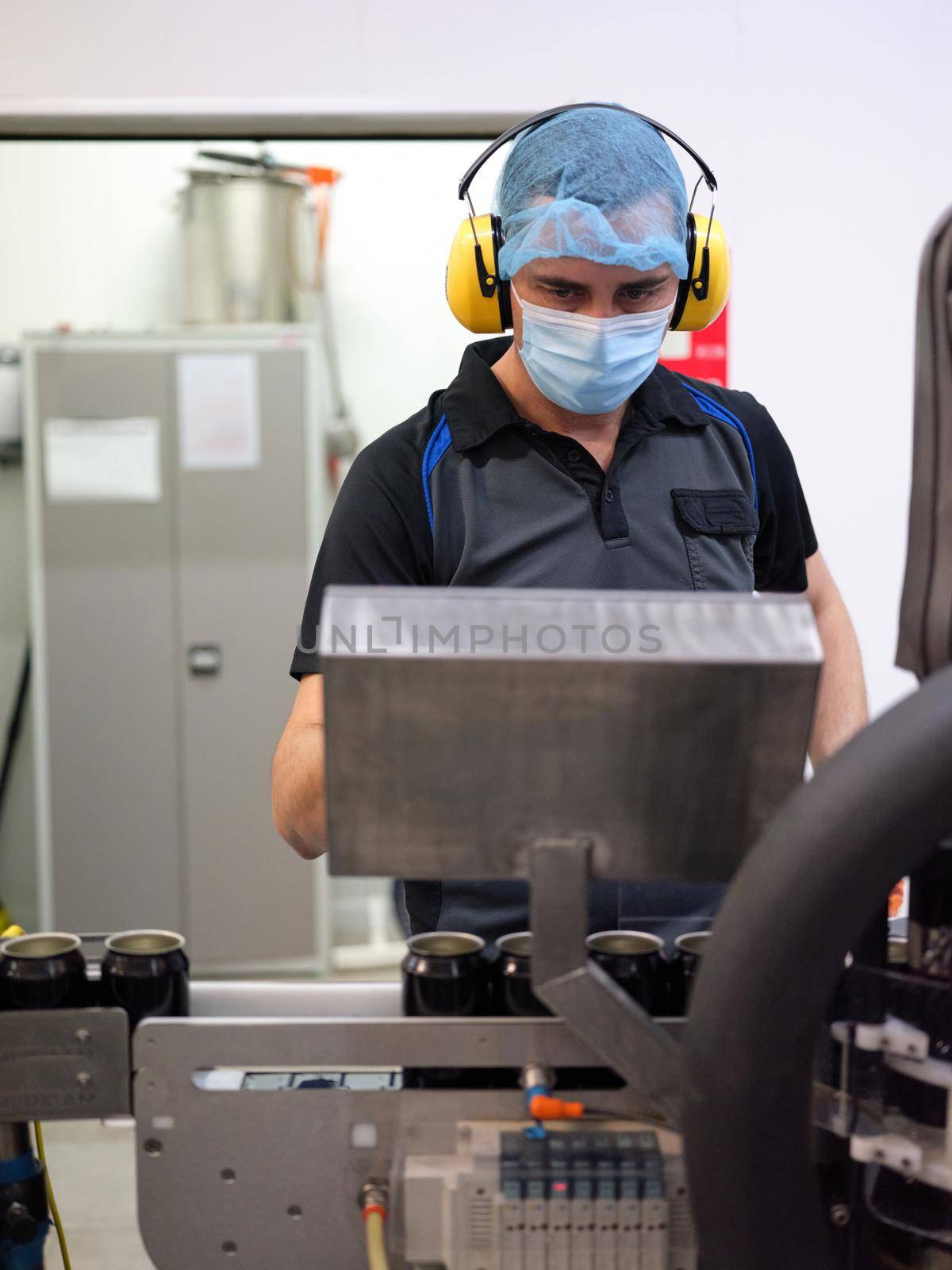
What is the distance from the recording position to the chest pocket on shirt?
1119mm

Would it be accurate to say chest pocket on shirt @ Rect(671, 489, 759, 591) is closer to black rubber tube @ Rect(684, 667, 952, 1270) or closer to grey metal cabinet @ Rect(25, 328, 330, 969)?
black rubber tube @ Rect(684, 667, 952, 1270)

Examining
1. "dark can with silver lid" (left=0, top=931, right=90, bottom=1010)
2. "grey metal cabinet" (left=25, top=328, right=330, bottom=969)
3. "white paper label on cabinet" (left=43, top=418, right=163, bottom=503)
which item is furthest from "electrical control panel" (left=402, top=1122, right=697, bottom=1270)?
"white paper label on cabinet" (left=43, top=418, right=163, bottom=503)

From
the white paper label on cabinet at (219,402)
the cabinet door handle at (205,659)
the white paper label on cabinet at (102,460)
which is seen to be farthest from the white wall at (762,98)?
the cabinet door handle at (205,659)

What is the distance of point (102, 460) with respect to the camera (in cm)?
306

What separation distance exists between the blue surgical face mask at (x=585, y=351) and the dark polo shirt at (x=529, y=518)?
0.14ft

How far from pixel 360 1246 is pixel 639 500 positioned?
68 centimetres

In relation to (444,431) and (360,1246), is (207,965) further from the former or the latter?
(360,1246)

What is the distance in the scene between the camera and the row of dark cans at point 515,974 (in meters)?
0.69

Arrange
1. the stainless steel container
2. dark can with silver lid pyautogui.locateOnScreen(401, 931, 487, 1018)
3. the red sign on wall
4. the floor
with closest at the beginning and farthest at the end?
dark can with silver lid pyautogui.locateOnScreen(401, 931, 487, 1018) < the floor < the red sign on wall < the stainless steel container

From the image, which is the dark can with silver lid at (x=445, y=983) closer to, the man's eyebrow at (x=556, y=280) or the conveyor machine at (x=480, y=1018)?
the conveyor machine at (x=480, y=1018)

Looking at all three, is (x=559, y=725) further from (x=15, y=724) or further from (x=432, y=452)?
(x=15, y=724)

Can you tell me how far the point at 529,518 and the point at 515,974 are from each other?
52cm

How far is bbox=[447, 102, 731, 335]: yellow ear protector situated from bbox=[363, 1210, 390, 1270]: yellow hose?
0.76m

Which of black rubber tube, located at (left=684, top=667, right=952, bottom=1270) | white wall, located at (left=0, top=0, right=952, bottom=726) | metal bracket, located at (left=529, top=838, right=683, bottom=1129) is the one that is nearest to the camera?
black rubber tube, located at (left=684, top=667, right=952, bottom=1270)
